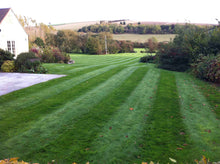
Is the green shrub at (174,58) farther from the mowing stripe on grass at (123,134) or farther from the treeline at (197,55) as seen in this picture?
the mowing stripe on grass at (123,134)

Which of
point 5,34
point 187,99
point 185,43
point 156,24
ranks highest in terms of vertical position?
point 156,24

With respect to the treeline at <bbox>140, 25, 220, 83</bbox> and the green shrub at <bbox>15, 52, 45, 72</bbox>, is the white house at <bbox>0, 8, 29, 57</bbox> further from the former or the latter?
the treeline at <bbox>140, 25, 220, 83</bbox>

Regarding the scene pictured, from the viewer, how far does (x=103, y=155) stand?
12.0 feet

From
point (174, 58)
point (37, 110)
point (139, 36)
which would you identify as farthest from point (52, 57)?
point (139, 36)

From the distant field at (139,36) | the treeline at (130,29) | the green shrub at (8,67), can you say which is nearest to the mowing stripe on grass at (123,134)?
the green shrub at (8,67)

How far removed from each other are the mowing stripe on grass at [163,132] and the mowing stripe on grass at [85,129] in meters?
1.06

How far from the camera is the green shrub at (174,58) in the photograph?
13.4 meters

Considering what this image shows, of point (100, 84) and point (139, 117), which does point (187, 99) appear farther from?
point (100, 84)

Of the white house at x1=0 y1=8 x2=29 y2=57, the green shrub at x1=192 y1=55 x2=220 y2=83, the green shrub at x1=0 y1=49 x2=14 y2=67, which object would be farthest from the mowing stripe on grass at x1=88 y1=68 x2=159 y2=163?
the white house at x1=0 y1=8 x2=29 y2=57

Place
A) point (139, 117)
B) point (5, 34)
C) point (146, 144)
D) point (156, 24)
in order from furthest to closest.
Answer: point (156, 24), point (5, 34), point (139, 117), point (146, 144)

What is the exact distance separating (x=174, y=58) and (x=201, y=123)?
9238 mm

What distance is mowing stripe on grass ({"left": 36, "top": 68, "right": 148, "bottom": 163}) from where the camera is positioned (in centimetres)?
378

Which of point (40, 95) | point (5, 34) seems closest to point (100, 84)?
point (40, 95)

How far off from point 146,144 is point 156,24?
6255 cm
